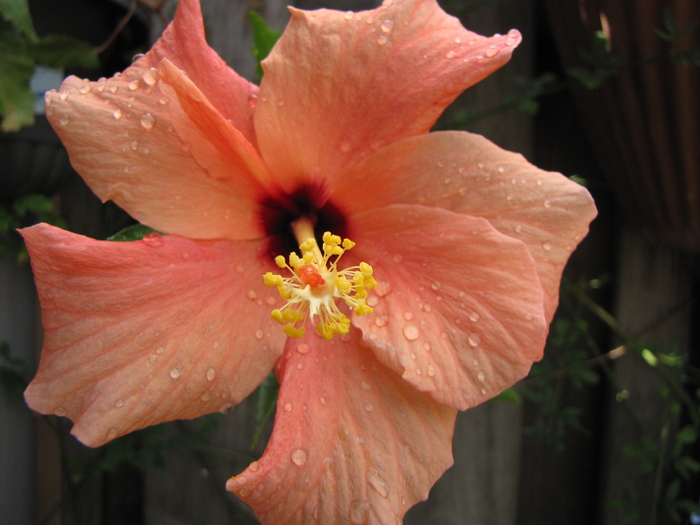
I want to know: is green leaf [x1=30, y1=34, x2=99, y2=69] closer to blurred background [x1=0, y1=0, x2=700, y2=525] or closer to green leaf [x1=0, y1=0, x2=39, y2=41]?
blurred background [x1=0, y1=0, x2=700, y2=525]

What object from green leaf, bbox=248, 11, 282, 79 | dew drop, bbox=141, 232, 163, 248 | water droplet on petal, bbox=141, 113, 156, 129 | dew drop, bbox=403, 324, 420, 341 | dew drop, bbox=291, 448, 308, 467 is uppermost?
water droplet on petal, bbox=141, 113, 156, 129

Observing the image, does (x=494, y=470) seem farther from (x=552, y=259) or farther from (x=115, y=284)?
(x=115, y=284)

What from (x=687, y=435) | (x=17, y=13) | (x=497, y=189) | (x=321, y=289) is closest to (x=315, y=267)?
(x=321, y=289)

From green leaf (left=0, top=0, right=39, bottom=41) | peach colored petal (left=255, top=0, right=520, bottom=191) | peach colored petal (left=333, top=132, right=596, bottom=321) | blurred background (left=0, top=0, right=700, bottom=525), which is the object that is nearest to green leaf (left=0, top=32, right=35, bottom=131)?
blurred background (left=0, top=0, right=700, bottom=525)

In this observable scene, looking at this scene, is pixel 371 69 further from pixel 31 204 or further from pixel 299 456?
pixel 31 204

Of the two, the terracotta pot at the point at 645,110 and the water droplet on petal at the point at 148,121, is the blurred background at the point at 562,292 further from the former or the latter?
the water droplet on petal at the point at 148,121

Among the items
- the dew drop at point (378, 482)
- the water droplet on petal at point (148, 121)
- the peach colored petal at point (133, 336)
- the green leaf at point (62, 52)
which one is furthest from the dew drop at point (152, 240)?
the green leaf at point (62, 52)
